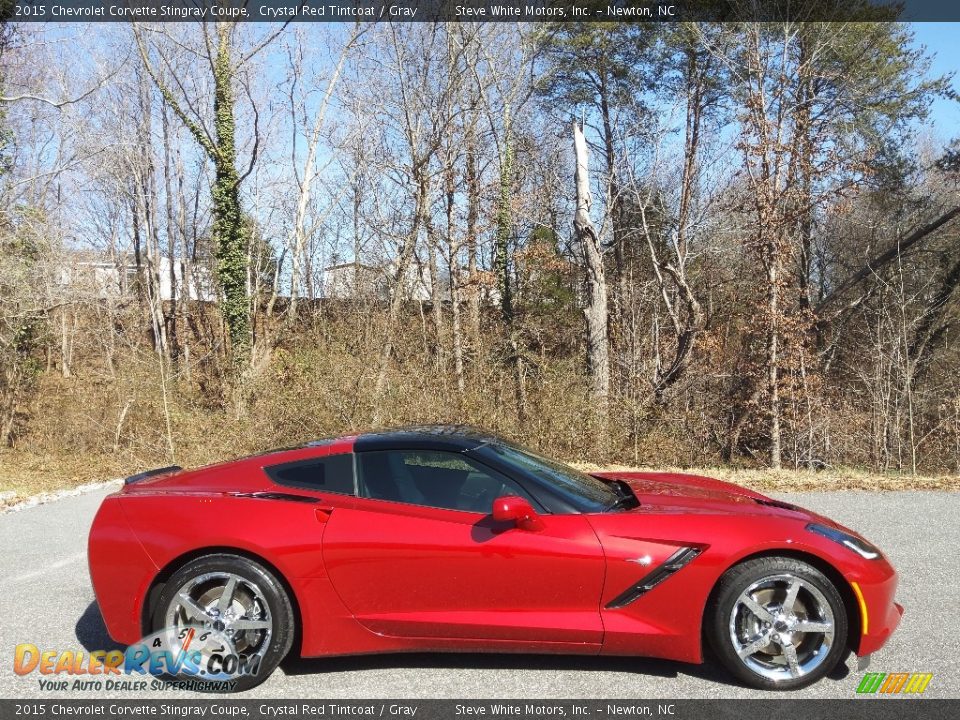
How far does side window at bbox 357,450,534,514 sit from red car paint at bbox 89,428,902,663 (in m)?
0.08

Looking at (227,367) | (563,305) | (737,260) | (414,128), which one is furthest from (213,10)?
(737,260)

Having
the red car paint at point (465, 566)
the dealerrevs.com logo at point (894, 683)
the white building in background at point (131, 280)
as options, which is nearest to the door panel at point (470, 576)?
the red car paint at point (465, 566)

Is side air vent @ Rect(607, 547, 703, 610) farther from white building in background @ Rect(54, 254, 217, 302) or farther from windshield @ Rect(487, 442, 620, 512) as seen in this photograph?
white building in background @ Rect(54, 254, 217, 302)

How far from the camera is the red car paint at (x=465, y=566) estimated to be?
143 inches

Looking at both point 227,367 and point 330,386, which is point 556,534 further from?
point 227,367

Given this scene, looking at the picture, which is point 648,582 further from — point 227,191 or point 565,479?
point 227,191

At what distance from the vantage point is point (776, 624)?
3611 millimetres

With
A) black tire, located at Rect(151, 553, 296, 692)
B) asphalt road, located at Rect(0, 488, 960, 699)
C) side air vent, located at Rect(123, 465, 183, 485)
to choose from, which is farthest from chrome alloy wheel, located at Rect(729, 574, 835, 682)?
side air vent, located at Rect(123, 465, 183, 485)

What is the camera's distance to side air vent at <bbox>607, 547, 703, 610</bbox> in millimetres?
3623

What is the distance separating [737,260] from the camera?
24625mm

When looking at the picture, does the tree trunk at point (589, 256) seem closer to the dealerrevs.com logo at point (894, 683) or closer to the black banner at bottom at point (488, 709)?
the dealerrevs.com logo at point (894, 683)

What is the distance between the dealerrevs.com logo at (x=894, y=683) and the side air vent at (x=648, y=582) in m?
1.01

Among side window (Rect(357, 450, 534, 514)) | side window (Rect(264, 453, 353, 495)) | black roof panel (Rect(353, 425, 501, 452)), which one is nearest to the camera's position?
side window (Rect(357, 450, 534, 514))

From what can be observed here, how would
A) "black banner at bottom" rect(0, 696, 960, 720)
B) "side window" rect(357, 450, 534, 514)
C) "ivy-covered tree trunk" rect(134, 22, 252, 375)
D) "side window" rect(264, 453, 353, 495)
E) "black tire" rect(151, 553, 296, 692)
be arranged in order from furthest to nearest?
"ivy-covered tree trunk" rect(134, 22, 252, 375)
"side window" rect(264, 453, 353, 495)
"side window" rect(357, 450, 534, 514)
"black tire" rect(151, 553, 296, 692)
"black banner at bottom" rect(0, 696, 960, 720)
